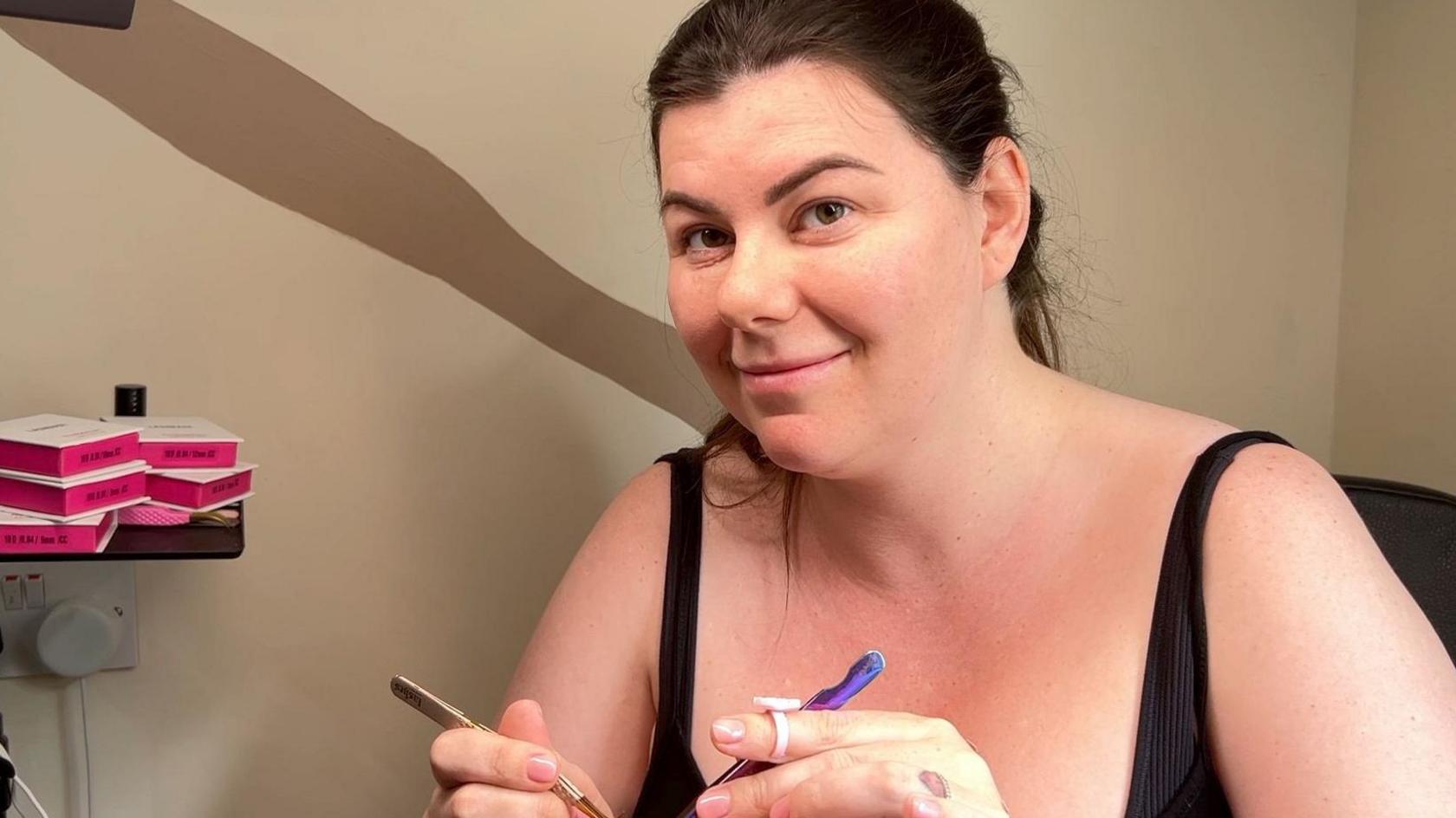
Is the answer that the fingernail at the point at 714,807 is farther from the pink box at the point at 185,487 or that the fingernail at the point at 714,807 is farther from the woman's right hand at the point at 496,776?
the pink box at the point at 185,487

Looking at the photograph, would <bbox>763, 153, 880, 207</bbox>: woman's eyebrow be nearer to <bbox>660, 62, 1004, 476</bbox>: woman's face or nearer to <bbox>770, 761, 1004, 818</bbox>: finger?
<bbox>660, 62, 1004, 476</bbox>: woman's face

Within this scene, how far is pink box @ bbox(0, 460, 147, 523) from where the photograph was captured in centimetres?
103

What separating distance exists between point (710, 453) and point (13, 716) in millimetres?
760

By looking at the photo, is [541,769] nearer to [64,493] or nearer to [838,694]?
[838,694]

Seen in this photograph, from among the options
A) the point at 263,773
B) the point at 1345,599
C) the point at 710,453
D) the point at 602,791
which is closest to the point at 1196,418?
the point at 1345,599

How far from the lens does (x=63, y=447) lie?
1.02m

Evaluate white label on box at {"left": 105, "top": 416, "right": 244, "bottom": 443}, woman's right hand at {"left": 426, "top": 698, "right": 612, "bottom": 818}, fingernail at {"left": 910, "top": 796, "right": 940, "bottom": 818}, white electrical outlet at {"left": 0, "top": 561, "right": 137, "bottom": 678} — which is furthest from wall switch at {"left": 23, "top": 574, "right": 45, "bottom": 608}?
fingernail at {"left": 910, "top": 796, "right": 940, "bottom": 818}

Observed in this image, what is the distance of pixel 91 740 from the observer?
132cm

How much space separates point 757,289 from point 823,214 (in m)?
0.08

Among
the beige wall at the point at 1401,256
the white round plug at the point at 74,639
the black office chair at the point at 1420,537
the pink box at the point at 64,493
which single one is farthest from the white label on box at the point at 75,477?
the beige wall at the point at 1401,256

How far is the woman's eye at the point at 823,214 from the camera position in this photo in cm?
100

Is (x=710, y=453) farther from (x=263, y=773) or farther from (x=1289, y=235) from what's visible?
(x=1289, y=235)

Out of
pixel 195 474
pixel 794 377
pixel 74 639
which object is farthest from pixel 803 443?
pixel 74 639

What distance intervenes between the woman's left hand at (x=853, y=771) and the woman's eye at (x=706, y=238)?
0.41m
